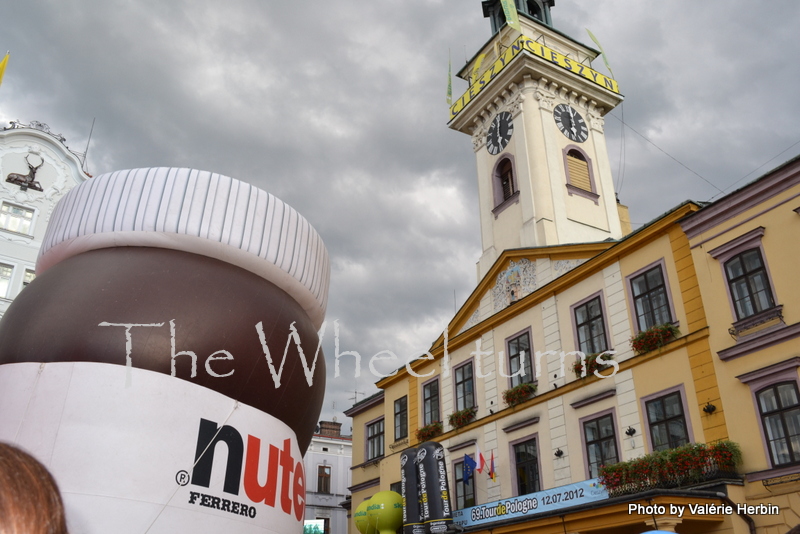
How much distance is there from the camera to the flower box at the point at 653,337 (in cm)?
1644

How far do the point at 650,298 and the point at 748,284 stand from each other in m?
2.96

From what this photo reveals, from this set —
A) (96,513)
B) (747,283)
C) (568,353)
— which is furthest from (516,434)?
(96,513)

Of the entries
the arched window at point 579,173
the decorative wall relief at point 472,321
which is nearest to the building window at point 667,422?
the decorative wall relief at point 472,321

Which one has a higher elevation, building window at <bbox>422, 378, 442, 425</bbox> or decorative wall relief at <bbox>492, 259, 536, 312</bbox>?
decorative wall relief at <bbox>492, 259, 536, 312</bbox>

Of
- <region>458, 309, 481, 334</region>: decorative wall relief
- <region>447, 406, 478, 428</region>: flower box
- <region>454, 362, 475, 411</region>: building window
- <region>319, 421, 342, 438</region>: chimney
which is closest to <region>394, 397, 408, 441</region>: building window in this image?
<region>454, 362, 475, 411</region>: building window

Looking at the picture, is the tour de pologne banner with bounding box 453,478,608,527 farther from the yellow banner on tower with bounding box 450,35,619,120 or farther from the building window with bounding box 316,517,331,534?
the building window with bounding box 316,517,331,534

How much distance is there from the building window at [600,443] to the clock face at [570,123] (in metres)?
16.1

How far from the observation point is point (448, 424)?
2395 centimetres

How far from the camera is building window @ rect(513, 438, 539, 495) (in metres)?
19.6

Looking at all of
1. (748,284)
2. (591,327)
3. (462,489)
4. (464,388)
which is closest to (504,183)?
(464,388)

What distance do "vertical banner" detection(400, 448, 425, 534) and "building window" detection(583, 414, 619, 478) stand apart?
17.8 ft

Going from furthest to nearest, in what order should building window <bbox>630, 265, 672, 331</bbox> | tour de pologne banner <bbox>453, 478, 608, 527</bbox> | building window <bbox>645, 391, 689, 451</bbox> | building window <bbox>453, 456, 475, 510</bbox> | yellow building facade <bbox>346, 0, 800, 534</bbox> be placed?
building window <bbox>453, 456, 475, 510</bbox>
building window <bbox>630, 265, 672, 331</bbox>
tour de pologne banner <bbox>453, 478, 608, 527</bbox>
building window <bbox>645, 391, 689, 451</bbox>
yellow building facade <bbox>346, 0, 800, 534</bbox>

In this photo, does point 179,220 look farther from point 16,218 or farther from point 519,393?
point 16,218

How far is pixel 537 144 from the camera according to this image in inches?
1126
